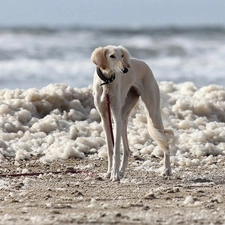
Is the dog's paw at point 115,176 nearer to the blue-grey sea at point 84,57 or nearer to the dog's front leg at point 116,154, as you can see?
the dog's front leg at point 116,154

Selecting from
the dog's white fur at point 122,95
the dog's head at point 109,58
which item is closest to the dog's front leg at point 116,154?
the dog's white fur at point 122,95

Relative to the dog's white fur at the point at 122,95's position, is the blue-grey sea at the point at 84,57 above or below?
above

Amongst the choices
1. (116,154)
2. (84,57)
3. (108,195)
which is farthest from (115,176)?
(84,57)

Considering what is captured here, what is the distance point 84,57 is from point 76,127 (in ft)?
57.9

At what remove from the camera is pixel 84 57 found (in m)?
28.5

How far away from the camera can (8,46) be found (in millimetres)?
32344

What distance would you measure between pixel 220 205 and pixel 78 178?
2194 millimetres

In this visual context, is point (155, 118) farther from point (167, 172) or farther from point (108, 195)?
point (108, 195)

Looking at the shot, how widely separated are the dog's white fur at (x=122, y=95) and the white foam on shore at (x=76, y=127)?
0.49 m

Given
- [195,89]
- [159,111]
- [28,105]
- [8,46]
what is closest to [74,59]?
[8,46]

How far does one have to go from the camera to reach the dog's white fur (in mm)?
8211

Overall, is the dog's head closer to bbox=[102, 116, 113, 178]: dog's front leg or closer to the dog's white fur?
the dog's white fur

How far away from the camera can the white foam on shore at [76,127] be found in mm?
10211

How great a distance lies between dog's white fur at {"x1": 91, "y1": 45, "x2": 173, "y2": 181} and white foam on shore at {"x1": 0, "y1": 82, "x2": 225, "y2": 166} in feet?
1.60
